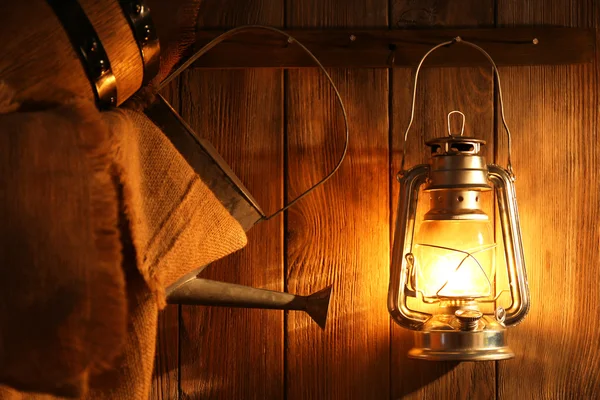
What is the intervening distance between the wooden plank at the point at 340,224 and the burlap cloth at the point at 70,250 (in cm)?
41

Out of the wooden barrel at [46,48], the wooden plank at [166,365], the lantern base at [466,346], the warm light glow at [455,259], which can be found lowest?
the wooden plank at [166,365]

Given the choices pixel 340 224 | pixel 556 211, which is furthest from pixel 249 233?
pixel 556 211

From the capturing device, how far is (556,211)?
110cm

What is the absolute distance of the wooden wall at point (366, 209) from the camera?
1.09 metres

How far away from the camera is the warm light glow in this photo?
97 centimetres

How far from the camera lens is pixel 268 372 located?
1084mm

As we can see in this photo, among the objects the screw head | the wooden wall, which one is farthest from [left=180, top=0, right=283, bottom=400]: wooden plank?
the screw head

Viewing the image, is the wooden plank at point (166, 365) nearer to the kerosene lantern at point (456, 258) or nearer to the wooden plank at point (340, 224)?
the wooden plank at point (340, 224)

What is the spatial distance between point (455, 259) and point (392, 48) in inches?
13.3

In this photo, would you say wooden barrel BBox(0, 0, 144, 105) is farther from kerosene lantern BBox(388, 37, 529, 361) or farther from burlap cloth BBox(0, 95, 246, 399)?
kerosene lantern BBox(388, 37, 529, 361)

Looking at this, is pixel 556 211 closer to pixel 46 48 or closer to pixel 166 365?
pixel 166 365

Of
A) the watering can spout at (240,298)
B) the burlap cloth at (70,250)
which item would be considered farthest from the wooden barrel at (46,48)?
the watering can spout at (240,298)

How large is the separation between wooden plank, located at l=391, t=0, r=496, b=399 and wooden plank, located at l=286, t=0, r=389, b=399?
2cm

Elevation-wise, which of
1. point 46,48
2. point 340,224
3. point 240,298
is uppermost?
point 46,48
